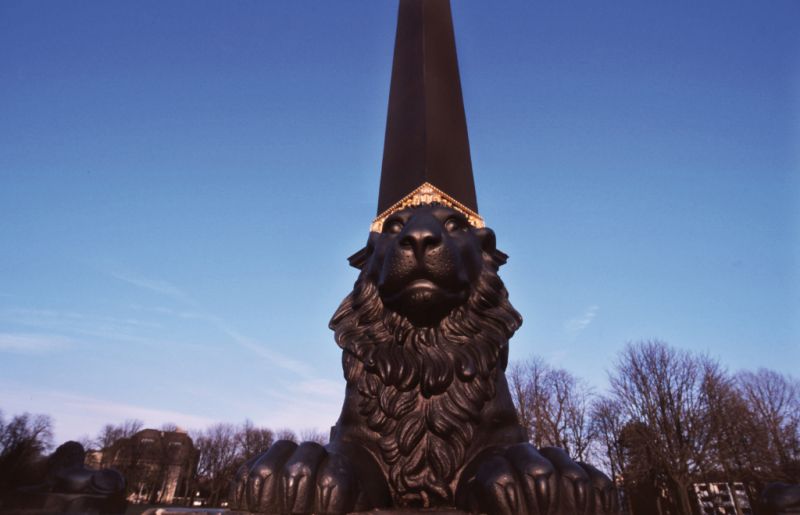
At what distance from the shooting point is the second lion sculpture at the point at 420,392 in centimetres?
147

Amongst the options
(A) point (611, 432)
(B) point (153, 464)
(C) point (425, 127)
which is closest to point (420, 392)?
(C) point (425, 127)

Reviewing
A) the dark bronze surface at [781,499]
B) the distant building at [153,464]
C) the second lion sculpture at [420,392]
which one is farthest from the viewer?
the distant building at [153,464]

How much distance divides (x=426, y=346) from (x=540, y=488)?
2.62 ft

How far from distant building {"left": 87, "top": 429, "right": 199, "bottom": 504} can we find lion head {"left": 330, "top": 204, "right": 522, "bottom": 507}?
4254cm

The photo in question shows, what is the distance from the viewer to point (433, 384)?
6.27 ft

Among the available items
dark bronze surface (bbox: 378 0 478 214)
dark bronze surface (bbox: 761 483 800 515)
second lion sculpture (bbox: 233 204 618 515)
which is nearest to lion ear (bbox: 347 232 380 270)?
second lion sculpture (bbox: 233 204 618 515)

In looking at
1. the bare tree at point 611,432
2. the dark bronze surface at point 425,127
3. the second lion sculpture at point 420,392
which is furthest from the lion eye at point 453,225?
the bare tree at point 611,432

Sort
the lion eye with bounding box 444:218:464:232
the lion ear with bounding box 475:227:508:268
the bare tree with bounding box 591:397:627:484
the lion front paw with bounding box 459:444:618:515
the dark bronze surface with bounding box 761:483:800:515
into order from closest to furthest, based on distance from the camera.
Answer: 1. the lion front paw with bounding box 459:444:618:515
2. the lion eye with bounding box 444:218:464:232
3. the lion ear with bounding box 475:227:508:268
4. the dark bronze surface with bounding box 761:483:800:515
5. the bare tree with bounding box 591:397:627:484

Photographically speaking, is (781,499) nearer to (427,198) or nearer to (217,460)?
(427,198)

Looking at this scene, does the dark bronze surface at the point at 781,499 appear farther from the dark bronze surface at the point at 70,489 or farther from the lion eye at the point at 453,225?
the dark bronze surface at the point at 70,489

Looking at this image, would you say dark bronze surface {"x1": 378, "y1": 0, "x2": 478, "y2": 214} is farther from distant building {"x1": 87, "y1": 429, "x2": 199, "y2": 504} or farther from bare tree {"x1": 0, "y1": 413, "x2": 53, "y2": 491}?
distant building {"x1": 87, "y1": 429, "x2": 199, "y2": 504}

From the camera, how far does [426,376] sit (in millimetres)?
1930

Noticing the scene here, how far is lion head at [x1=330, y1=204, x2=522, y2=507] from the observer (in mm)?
1854

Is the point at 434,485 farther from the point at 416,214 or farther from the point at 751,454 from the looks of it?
the point at 751,454
